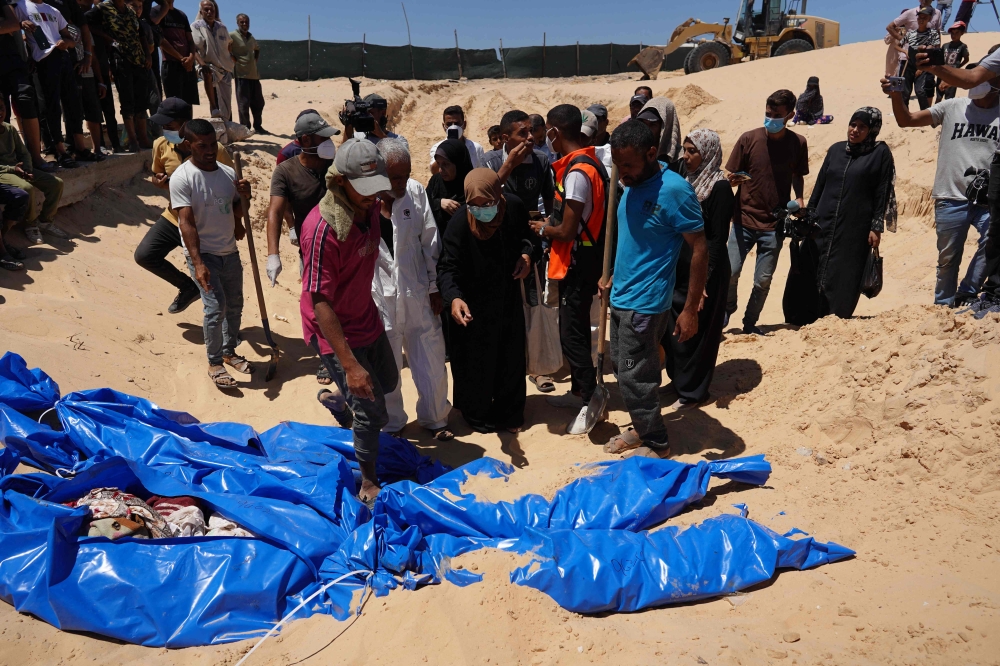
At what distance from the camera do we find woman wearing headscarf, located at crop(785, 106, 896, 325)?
16.7 feet

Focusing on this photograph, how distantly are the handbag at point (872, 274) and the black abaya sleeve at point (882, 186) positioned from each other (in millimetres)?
211

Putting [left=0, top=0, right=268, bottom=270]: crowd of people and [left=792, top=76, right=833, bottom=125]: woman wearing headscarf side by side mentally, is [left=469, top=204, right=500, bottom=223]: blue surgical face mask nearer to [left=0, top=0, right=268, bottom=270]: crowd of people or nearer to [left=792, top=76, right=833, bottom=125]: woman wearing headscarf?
[left=0, top=0, right=268, bottom=270]: crowd of people

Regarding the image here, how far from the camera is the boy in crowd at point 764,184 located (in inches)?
214

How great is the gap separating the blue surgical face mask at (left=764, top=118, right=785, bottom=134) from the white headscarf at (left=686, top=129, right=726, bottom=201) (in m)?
0.95

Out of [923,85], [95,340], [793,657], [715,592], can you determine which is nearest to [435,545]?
[715,592]

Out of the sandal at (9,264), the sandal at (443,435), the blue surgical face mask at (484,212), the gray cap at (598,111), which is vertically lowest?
the sandal at (443,435)

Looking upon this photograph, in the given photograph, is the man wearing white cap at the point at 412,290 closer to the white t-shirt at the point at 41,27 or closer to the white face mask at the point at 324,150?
the white face mask at the point at 324,150

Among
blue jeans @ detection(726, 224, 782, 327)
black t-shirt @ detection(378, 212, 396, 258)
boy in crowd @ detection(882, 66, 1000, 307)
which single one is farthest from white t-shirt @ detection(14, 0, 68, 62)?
boy in crowd @ detection(882, 66, 1000, 307)

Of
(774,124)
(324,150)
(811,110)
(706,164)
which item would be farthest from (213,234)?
(811,110)

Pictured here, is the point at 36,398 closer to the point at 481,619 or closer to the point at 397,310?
the point at 397,310

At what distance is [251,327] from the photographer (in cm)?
637

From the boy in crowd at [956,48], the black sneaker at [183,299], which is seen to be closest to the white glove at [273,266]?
the black sneaker at [183,299]

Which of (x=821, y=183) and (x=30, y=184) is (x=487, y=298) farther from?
(x=30, y=184)

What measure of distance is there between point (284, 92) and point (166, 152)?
44.8 feet
